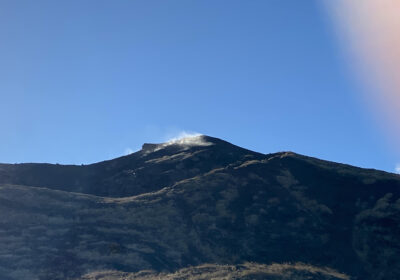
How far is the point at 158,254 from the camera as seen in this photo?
37.6m

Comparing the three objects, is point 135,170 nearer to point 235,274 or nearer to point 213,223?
point 213,223

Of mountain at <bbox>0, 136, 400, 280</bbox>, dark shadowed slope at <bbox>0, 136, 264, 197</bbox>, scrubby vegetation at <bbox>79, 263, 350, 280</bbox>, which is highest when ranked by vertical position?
Result: dark shadowed slope at <bbox>0, 136, 264, 197</bbox>

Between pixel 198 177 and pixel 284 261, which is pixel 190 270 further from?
pixel 198 177

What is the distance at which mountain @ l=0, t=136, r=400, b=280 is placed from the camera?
35.2 meters

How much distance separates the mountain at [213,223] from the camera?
115ft

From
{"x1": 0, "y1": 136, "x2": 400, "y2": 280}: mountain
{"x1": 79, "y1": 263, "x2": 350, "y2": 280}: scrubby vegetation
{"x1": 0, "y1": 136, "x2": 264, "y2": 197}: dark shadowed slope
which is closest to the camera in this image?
{"x1": 79, "y1": 263, "x2": 350, "y2": 280}: scrubby vegetation

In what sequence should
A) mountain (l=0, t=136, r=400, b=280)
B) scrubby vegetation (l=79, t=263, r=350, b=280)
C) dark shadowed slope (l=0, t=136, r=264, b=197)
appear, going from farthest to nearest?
1. dark shadowed slope (l=0, t=136, r=264, b=197)
2. mountain (l=0, t=136, r=400, b=280)
3. scrubby vegetation (l=79, t=263, r=350, b=280)

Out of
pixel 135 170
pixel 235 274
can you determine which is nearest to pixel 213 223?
pixel 235 274

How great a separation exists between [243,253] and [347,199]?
15.6 metres

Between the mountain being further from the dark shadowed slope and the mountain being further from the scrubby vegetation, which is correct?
the dark shadowed slope

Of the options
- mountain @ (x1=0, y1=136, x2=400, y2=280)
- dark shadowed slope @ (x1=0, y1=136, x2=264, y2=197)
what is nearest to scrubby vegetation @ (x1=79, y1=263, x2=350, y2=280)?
mountain @ (x1=0, y1=136, x2=400, y2=280)

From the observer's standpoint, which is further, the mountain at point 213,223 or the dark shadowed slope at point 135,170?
the dark shadowed slope at point 135,170

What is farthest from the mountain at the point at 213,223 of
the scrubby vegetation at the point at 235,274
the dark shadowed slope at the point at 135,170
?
the dark shadowed slope at the point at 135,170

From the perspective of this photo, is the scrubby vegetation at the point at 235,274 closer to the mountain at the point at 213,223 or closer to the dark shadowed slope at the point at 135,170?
the mountain at the point at 213,223
